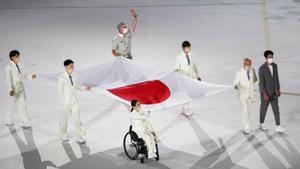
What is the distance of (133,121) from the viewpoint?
508 inches

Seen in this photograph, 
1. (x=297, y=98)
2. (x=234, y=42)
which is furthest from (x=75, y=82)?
(x=234, y=42)

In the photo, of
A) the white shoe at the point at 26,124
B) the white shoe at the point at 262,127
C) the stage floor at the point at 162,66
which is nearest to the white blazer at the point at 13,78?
the white shoe at the point at 26,124

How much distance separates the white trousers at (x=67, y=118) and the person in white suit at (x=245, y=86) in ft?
12.4

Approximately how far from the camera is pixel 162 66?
19688 millimetres

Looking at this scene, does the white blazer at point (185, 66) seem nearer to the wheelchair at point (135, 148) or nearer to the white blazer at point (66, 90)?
the wheelchair at point (135, 148)

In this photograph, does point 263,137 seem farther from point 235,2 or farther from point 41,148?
point 235,2

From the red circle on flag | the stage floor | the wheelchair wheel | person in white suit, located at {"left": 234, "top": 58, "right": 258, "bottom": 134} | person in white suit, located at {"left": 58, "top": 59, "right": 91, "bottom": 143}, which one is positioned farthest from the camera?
person in white suit, located at {"left": 234, "top": 58, "right": 258, "bottom": 134}

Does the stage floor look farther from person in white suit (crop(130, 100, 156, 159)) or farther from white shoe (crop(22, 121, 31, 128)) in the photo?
person in white suit (crop(130, 100, 156, 159))

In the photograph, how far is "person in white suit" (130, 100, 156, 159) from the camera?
12.8 metres

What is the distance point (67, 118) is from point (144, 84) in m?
2.13

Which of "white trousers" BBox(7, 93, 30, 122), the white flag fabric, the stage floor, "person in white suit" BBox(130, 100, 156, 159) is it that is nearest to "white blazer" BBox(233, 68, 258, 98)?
the white flag fabric

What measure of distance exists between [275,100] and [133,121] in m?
3.70

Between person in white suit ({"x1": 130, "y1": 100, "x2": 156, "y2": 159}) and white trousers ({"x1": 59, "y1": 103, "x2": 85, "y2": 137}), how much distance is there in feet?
5.63

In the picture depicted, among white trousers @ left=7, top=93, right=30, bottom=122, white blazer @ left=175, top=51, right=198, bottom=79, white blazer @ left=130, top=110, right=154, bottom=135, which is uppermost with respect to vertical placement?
white blazer @ left=175, top=51, right=198, bottom=79
